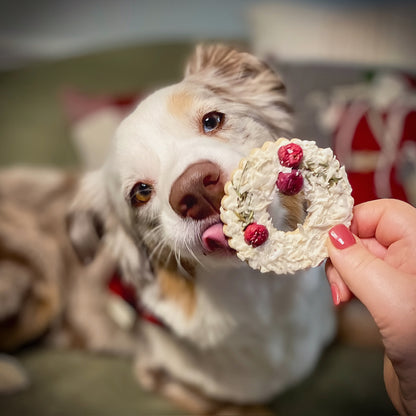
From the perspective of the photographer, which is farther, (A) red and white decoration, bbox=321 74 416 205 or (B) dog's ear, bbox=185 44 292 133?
(A) red and white decoration, bbox=321 74 416 205

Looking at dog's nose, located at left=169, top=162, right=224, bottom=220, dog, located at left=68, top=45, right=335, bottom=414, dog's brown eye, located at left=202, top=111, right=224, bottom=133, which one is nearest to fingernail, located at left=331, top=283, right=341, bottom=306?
dog, located at left=68, top=45, right=335, bottom=414

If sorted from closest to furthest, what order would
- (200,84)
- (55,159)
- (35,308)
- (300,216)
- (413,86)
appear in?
(300,216), (200,84), (413,86), (35,308), (55,159)

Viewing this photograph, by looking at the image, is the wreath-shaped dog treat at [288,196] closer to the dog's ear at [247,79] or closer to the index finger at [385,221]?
the index finger at [385,221]

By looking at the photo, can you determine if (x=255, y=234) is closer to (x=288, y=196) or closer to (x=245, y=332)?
(x=288, y=196)

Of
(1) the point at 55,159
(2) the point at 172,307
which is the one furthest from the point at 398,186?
(1) the point at 55,159

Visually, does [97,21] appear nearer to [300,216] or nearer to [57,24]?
[57,24]

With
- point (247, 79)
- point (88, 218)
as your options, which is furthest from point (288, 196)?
point (88, 218)

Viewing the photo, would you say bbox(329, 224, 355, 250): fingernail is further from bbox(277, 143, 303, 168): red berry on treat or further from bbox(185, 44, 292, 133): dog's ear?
bbox(185, 44, 292, 133): dog's ear
